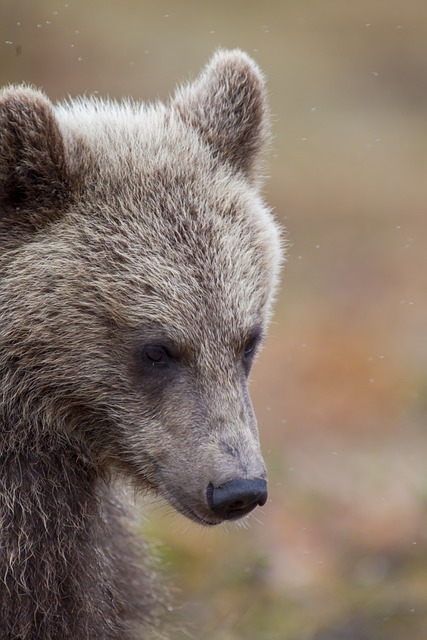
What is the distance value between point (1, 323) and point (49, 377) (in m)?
0.30

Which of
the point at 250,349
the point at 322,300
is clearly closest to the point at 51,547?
the point at 250,349

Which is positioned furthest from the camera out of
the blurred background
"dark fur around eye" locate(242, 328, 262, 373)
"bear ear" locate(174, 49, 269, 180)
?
the blurred background

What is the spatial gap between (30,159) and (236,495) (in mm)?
1584

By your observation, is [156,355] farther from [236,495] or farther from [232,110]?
[232,110]

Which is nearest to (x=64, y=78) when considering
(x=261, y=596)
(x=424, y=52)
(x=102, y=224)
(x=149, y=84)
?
(x=149, y=84)

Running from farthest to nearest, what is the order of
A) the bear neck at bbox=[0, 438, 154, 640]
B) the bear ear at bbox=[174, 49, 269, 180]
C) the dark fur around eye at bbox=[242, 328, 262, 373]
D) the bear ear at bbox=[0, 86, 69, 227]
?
the bear ear at bbox=[174, 49, 269, 180] → the dark fur around eye at bbox=[242, 328, 262, 373] → the bear neck at bbox=[0, 438, 154, 640] → the bear ear at bbox=[0, 86, 69, 227]

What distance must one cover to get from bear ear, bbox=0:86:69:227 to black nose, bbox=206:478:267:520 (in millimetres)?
1343

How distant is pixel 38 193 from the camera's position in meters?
4.95

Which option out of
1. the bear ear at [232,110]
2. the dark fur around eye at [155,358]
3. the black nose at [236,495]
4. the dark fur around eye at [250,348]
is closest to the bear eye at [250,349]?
the dark fur around eye at [250,348]

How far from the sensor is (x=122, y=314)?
4.88m

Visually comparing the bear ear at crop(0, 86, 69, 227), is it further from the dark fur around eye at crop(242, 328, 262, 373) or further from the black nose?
the black nose

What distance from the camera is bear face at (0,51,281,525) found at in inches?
189

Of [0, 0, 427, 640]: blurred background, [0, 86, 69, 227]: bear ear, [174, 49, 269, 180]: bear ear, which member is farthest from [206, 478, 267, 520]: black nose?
[174, 49, 269, 180]: bear ear

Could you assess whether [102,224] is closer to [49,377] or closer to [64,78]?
[49,377]
